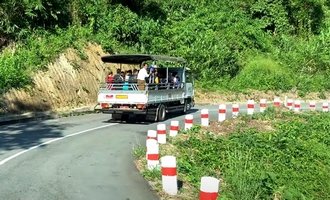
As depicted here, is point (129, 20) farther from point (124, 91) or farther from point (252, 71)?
point (124, 91)

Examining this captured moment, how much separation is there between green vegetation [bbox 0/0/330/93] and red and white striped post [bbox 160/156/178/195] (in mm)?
14191

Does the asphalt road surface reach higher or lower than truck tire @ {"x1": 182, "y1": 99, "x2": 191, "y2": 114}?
lower

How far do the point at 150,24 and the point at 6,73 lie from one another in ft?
53.2

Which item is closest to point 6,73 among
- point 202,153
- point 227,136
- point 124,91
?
point 124,91

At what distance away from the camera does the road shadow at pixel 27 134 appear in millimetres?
14602

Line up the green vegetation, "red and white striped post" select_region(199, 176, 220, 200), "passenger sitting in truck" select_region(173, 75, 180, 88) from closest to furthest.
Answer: "red and white striped post" select_region(199, 176, 220, 200) → "passenger sitting in truck" select_region(173, 75, 180, 88) → the green vegetation

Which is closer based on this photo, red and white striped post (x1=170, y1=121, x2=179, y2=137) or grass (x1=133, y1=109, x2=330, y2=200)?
grass (x1=133, y1=109, x2=330, y2=200)

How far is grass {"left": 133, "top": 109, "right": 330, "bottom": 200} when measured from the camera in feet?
31.6

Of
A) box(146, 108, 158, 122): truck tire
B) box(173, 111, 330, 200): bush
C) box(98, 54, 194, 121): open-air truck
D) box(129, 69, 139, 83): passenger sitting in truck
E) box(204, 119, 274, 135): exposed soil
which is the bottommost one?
box(173, 111, 330, 200): bush

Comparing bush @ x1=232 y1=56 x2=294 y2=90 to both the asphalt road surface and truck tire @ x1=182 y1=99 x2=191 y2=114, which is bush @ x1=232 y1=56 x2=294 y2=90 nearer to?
truck tire @ x1=182 y1=99 x2=191 y2=114

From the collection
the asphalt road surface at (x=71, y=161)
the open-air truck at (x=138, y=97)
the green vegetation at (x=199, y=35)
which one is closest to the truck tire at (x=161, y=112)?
the open-air truck at (x=138, y=97)

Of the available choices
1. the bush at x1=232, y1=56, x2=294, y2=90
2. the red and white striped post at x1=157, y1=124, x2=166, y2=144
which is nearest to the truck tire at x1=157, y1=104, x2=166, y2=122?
the red and white striped post at x1=157, y1=124, x2=166, y2=144

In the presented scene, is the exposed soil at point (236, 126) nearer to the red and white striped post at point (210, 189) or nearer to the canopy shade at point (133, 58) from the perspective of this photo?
the canopy shade at point (133, 58)

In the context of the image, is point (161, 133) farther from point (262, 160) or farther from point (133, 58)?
point (133, 58)
